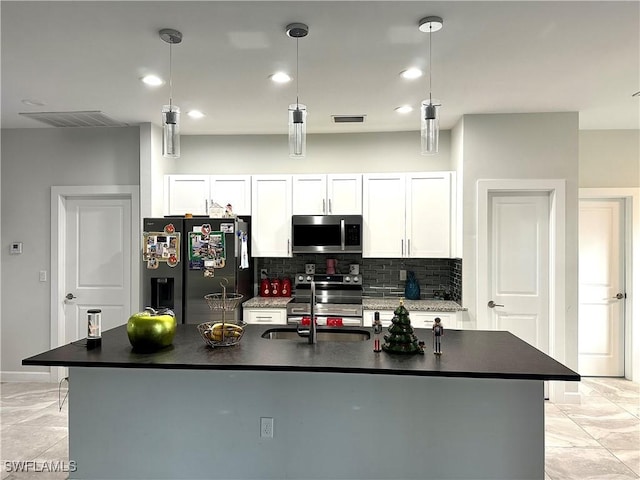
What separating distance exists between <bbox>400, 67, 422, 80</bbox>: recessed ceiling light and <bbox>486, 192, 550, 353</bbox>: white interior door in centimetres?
163

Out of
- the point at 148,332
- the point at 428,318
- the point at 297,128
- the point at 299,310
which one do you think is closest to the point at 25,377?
the point at 299,310

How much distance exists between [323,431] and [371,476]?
319 mm

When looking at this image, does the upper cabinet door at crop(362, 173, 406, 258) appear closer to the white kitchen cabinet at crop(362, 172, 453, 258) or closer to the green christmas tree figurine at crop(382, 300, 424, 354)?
the white kitchen cabinet at crop(362, 172, 453, 258)

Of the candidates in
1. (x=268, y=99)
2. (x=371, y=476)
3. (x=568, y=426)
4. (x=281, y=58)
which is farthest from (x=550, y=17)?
(x=568, y=426)

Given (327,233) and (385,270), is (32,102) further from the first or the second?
(385,270)

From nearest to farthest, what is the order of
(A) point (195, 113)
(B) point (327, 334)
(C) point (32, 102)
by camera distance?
1. (B) point (327, 334)
2. (C) point (32, 102)
3. (A) point (195, 113)

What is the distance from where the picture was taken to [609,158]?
4.86 meters

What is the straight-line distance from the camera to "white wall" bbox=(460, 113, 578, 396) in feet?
13.5

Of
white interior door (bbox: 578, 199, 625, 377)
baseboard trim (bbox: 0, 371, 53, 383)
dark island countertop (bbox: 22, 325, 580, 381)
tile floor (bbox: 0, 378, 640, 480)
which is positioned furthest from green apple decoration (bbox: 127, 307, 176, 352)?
white interior door (bbox: 578, 199, 625, 377)

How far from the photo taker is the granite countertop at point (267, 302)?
14.4 feet

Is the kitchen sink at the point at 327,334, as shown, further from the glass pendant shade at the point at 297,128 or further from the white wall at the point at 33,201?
the white wall at the point at 33,201

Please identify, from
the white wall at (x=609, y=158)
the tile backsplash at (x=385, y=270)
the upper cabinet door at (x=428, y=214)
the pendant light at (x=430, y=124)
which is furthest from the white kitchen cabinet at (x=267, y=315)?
the white wall at (x=609, y=158)

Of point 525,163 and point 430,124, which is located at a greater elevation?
point 525,163

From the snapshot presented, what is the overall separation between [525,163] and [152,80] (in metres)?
3.33
